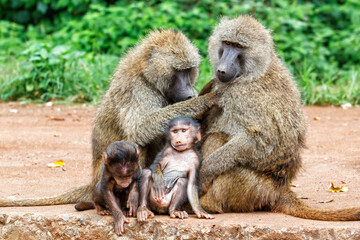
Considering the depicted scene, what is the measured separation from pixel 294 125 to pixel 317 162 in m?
2.36

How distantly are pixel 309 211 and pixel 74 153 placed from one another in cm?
363

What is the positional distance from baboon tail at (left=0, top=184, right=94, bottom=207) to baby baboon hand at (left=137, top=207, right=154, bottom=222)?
2.54 feet

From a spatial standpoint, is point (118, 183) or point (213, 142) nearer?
point (118, 183)

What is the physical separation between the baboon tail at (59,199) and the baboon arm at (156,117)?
0.63 metres

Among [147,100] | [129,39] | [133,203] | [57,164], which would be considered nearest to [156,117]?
[147,100]

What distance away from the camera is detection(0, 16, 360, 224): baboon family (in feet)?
14.9

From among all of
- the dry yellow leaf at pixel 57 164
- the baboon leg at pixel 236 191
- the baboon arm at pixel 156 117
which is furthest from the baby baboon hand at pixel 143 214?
the dry yellow leaf at pixel 57 164

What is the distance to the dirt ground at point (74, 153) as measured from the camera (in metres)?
5.55

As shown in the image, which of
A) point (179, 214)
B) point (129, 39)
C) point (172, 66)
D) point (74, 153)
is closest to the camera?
point (179, 214)

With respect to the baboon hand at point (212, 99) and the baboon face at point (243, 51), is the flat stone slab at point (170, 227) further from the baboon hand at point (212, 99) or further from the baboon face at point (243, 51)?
the baboon face at point (243, 51)

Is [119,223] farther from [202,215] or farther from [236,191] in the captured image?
[236,191]

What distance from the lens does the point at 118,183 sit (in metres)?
4.32

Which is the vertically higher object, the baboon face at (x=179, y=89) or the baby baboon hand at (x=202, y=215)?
the baboon face at (x=179, y=89)

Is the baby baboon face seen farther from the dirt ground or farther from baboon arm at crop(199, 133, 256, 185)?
the dirt ground
